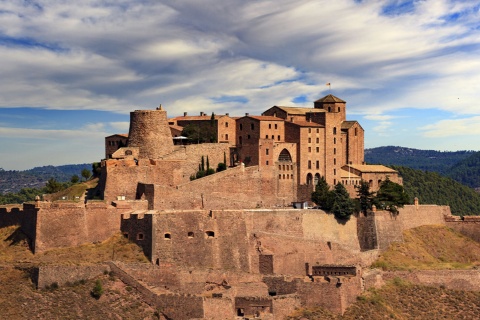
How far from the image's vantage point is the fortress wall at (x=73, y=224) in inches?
1879

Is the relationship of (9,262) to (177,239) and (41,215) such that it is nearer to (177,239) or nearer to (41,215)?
(41,215)

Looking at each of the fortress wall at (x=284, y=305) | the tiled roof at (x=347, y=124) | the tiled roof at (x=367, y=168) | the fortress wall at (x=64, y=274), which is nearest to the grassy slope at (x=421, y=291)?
the fortress wall at (x=284, y=305)

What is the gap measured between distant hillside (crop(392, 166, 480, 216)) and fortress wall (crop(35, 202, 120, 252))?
71.4 metres

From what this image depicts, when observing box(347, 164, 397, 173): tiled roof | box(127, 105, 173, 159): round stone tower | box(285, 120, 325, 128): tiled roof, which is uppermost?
box(285, 120, 325, 128): tiled roof

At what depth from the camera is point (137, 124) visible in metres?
61.0

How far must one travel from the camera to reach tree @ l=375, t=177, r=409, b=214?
63.5 meters

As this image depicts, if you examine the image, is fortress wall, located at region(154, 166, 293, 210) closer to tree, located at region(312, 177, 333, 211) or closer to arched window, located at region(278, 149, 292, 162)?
tree, located at region(312, 177, 333, 211)

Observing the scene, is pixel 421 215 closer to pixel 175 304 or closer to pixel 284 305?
pixel 284 305

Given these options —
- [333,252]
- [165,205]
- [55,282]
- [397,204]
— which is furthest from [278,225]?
[55,282]

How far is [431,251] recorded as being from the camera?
6353 cm

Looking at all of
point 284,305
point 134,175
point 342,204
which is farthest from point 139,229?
point 342,204

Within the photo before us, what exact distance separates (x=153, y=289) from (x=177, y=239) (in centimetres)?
500

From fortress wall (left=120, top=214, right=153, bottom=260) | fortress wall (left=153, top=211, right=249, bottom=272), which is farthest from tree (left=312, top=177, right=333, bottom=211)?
fortress wall (left=120, top=214, right=153, bottom=260)

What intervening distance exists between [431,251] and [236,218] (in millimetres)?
20107
